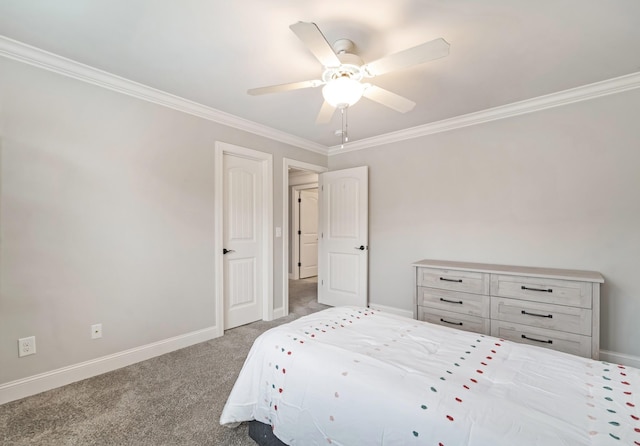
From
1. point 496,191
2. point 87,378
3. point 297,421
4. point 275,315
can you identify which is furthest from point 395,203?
point 87,378

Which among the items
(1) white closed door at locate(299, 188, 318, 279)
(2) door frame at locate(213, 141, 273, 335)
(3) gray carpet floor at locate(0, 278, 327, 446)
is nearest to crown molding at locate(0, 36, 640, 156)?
(2) door frame at locate(213, 141, 273, 335)

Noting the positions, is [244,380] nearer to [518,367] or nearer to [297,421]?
[297,421]

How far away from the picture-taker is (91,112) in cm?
226

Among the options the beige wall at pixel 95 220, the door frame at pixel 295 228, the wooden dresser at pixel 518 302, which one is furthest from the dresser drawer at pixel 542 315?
the door frame at pixel 295 228

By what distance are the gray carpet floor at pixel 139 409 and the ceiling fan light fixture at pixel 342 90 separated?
2032mm

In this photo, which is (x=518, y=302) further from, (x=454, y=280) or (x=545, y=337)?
(x=454, y=280)

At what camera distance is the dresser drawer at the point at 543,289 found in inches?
88.4

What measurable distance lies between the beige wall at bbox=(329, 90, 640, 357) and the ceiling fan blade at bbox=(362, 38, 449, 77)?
1967 millimetres

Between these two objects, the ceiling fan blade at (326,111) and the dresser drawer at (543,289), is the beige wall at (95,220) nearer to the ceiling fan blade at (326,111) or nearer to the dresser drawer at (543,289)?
the ceiling fan blade at (326,111)

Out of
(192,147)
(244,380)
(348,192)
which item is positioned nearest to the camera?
(244,380)

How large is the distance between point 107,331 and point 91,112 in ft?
5.70

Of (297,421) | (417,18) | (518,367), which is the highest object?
(417,18)

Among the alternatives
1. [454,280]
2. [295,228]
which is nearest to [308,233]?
[295,228]

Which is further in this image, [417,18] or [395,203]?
[395,203]
